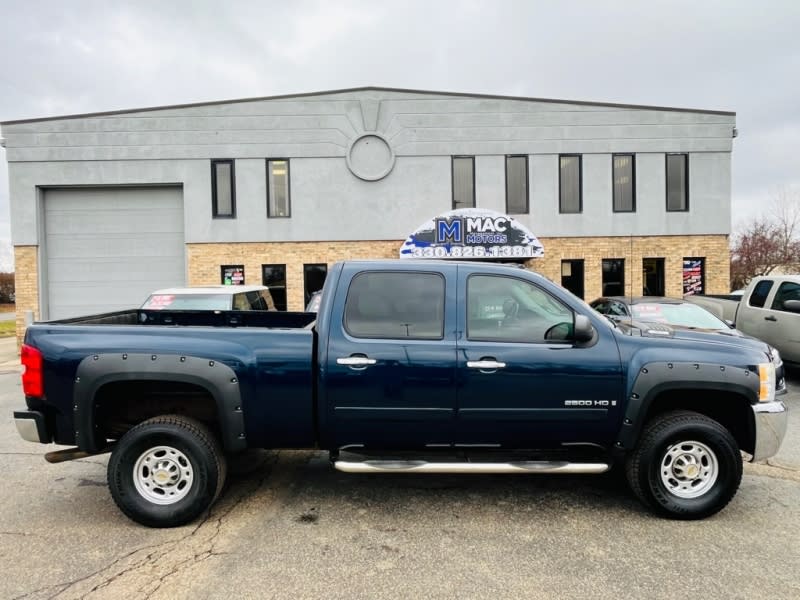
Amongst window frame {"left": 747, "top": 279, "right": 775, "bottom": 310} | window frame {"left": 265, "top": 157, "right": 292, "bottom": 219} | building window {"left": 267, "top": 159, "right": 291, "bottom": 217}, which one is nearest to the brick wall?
window frame {"left": 265, "top": 157, "right": 292, "bottom": 219}

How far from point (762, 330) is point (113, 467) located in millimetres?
10137

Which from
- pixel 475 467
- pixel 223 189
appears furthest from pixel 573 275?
pixel 475 467

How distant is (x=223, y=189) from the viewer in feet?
49.5

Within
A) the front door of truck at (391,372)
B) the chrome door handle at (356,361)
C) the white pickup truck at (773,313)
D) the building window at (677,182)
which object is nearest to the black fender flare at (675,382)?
the front door of truck at (391,372)

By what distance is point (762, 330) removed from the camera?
8.80 metres

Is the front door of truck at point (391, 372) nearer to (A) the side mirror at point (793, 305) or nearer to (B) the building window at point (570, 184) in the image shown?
(A) the side mirror at point (793, 305)

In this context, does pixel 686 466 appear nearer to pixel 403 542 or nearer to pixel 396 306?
pixel 403 542

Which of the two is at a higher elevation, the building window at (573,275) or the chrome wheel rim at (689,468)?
the building window at (573,275)

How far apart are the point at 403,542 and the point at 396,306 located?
5.52 feet

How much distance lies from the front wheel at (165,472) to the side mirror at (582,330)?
9.28ft

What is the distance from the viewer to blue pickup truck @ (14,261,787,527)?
3551mm

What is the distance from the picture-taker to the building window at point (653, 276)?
15.4 metres

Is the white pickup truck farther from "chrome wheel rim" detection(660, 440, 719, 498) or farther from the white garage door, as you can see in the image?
the white garage door

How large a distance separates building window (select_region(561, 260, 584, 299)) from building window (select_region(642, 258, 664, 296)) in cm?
209
